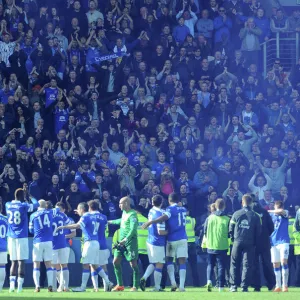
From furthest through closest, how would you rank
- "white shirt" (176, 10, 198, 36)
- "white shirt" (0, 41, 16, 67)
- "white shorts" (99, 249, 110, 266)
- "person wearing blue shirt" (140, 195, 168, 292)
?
"white shirt" (176, 10, 198, 36), "white shirt" (0, 41, 16, 67), "white shorts" (99, 249, 110, 266), "person wearing blue shirt" (140, 195, 168, 292)

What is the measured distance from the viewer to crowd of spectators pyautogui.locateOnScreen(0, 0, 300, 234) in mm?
33938

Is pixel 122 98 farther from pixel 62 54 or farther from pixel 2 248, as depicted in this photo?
pixel 2 248

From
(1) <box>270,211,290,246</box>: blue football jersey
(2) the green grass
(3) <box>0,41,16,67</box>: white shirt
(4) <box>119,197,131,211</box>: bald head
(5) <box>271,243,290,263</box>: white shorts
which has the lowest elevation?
(2) the green grass

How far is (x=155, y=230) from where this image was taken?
28.8 m

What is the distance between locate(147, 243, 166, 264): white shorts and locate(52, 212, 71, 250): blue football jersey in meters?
1.92

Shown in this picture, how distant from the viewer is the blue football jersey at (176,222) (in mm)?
28594

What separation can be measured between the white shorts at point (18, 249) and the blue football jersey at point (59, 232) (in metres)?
0.88

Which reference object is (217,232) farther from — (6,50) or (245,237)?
(6,50)

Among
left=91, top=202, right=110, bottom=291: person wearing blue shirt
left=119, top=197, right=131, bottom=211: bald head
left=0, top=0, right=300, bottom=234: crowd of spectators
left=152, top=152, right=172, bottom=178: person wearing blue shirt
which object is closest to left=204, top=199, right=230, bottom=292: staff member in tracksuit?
left=119, top=197, right=131, bottom=211: bald head

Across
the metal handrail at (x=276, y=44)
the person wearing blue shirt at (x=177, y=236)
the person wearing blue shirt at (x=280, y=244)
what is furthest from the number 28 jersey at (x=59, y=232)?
the metal handrail at (x=276, y=44)

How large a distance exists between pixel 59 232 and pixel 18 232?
3.96ft

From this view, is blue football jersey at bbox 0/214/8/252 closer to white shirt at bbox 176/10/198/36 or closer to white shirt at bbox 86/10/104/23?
white shirt at bbox 86/10/104/23

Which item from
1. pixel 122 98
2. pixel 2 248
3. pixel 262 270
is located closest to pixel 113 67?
pixel 122 98

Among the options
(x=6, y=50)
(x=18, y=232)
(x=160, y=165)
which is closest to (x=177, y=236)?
(x=18, y=232)
